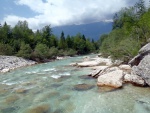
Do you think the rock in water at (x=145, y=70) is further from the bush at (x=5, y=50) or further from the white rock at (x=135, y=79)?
the bush at (x=5, y=50)

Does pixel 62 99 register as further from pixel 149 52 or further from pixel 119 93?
pixel 149 52

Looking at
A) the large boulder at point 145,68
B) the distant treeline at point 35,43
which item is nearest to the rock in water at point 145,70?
the large boulder at point 145,68

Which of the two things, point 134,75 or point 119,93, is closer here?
point 119,93

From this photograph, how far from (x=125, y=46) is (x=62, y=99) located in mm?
18355

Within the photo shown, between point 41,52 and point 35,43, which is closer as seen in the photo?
point 41,52

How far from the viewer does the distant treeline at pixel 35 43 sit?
5922cm

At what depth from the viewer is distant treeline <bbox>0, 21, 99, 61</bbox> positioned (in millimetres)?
59219

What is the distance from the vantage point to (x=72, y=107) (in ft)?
44.3

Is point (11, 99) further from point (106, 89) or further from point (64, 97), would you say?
point (106, 89)

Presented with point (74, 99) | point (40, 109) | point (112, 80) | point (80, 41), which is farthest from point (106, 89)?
point (80, 41)

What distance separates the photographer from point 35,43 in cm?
7581

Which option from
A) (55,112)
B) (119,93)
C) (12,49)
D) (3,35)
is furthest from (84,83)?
(3,35)

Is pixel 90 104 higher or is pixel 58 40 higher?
pixel 58 40

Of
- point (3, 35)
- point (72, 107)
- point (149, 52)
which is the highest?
point (3, 35)
